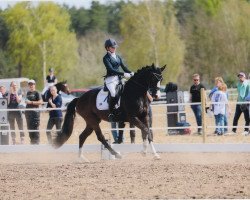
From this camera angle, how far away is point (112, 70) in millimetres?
14555

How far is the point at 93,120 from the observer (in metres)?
15.3

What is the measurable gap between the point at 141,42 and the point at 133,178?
49.4 metres

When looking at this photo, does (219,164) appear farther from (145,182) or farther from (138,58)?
(138,58)

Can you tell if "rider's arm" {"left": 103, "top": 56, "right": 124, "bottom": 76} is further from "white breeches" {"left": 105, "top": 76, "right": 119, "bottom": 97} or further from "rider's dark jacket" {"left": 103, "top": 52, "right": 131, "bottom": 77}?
"white breeches" {"left": 105, "top": 76, "right": 119, "bottom": 97}

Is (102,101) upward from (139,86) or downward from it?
downward

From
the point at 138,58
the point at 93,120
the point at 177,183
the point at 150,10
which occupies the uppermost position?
the point at 150,10

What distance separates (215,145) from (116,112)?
2.58 metres

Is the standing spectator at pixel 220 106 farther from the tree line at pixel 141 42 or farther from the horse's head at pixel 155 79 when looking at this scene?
the tree line at pixel 141 42

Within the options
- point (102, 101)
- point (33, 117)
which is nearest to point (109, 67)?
point (102, 101)

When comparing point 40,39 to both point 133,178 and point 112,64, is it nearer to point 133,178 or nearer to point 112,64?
point 112,64

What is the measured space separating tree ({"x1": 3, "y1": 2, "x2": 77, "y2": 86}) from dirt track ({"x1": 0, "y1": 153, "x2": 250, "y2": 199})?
4339 centimetres

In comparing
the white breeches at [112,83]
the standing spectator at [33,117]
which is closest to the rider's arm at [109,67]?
the white breeches at [112,83]

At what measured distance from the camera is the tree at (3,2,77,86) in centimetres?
5902

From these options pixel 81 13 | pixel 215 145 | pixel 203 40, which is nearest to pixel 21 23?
pixel 203 40
